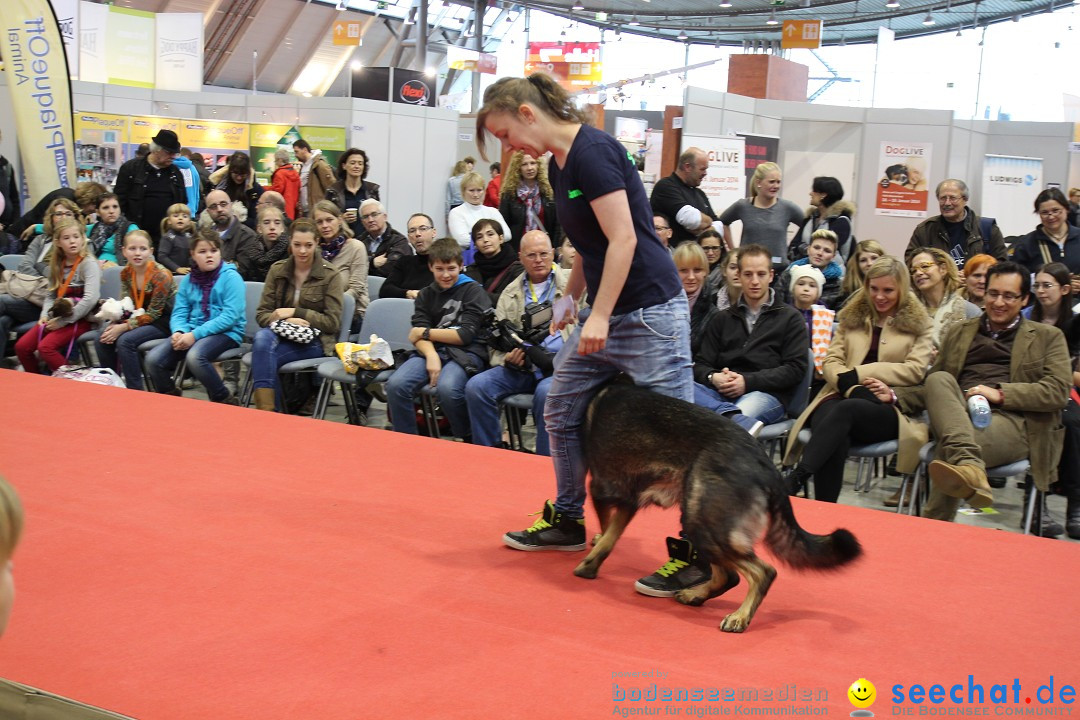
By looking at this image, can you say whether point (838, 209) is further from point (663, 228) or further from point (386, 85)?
point (386, 85)

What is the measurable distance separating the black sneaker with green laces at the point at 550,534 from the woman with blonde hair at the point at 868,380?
151 centimetres

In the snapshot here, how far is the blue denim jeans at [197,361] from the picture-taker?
579cm

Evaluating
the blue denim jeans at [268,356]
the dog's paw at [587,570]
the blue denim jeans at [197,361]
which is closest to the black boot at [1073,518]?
the dog's paw at [587,570]

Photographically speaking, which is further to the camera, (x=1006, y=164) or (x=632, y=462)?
(x=1006, y=164)

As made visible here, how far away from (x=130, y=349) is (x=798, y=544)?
4906mm

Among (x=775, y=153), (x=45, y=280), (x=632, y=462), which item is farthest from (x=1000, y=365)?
(x=775, y=153)

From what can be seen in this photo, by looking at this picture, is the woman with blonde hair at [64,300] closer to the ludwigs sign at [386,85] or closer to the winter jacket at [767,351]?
the winter jacket at [767,351]

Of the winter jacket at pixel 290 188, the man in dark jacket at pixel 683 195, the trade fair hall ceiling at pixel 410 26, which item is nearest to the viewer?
the man in dark jacket at pixel 683 195

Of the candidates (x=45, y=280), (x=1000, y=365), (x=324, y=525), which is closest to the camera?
(x=324, y=525)

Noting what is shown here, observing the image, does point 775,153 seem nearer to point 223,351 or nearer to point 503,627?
point 223,351

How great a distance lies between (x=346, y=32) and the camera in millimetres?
23719

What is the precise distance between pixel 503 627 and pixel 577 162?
1.21 m

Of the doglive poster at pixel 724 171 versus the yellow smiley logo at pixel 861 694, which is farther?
the doglive poster at pixel 724 171

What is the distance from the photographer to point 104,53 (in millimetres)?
15453
